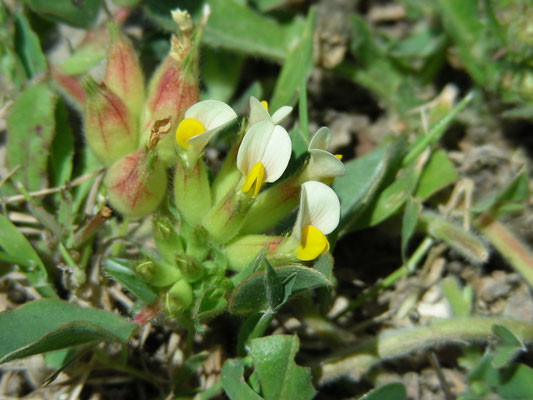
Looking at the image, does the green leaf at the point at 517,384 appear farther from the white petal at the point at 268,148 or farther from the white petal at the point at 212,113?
the white petal at the point at 212,113

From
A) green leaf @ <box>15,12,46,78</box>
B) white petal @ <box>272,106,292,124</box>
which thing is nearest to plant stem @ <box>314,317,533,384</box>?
white petal @ <box>272,106,292,124</box>

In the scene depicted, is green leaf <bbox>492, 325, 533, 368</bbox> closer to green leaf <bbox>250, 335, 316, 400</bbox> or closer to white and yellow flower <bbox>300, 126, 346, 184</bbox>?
green leaf <bbox>250, 335, 316, 400</bbox>

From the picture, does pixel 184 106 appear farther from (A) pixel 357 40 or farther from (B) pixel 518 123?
(B) pixel 518 123

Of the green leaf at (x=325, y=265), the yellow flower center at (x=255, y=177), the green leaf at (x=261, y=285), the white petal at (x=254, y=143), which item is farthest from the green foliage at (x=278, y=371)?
the white petal at (x=254, y=143)

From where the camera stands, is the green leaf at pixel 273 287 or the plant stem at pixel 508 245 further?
the plant stem at pixel 508 245

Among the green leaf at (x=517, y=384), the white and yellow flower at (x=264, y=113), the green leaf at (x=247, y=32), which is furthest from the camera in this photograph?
the green leaf at (x=247, y=32)

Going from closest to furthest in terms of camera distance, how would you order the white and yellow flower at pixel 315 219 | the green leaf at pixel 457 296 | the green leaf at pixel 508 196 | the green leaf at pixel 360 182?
the white and yellow flower at pixel 315 219
the green leaf at pixel 360 182
the green leaf at pixel 457 296
the green leaf at pixel 508 196

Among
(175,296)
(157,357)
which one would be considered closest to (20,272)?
(157,357)

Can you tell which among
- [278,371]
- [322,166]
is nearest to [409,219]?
[322,166]
